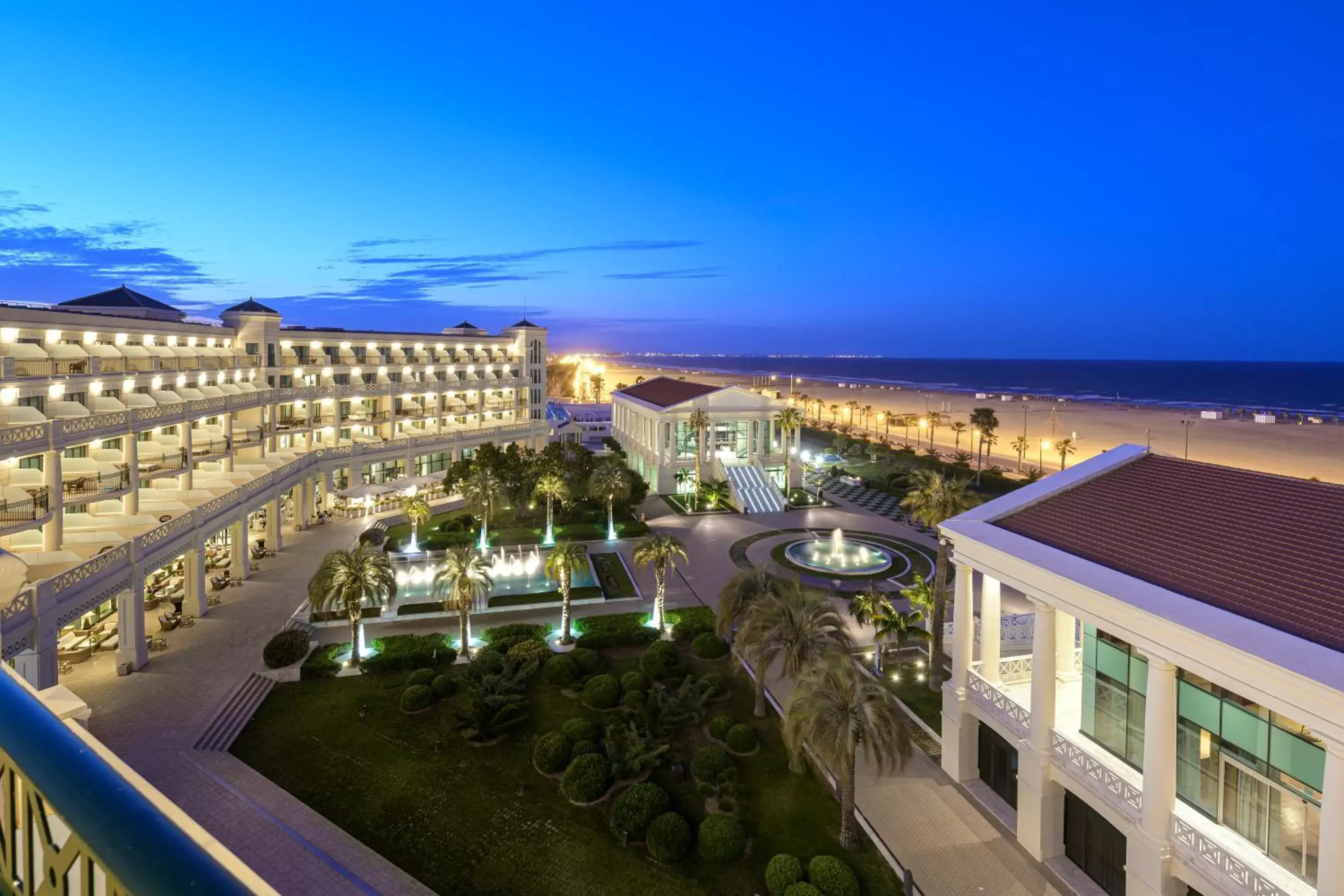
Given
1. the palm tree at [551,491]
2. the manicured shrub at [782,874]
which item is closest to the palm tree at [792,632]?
the manicured shrub at [782,874]

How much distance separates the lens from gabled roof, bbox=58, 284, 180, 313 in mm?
54800

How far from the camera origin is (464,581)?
1293 inches

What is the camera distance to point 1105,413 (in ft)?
486

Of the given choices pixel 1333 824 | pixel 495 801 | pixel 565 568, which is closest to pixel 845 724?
pixel 1333 824

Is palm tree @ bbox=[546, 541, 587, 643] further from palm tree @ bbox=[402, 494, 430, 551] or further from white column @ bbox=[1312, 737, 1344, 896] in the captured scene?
white column @ bbox=[1312, 737, 1344, 896]

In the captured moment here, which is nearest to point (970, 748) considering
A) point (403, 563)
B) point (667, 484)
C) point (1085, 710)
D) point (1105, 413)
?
point (1085, 710)

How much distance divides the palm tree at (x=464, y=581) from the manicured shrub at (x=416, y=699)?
414 cm

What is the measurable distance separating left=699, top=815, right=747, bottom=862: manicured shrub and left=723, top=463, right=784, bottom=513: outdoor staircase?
41454 mm

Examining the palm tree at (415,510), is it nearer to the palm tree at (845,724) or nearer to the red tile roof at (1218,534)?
the palm tree at (845,724)

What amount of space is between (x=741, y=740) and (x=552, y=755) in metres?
6.67

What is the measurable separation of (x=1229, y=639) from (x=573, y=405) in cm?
12977

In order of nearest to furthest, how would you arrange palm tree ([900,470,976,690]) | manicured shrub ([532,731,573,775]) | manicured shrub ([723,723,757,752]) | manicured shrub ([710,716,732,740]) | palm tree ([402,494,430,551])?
1. manicured shrub ([532,731,573,775])
2. manicured shrub ([723,723,757,752])
3. manicured shrub ([710,716,732,740])
4. palm tree ([900,470,976,690])
5. palm tree ([402,494,430,551])

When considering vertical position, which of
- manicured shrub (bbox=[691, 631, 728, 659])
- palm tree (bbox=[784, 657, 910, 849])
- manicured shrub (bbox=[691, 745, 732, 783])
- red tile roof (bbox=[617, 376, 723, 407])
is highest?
red tile roof (bbox=[617, 376, 723, 407])

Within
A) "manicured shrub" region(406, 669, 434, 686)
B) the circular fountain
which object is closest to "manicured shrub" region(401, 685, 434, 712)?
"manicured shrub" region(406, 669, 434, 686)
